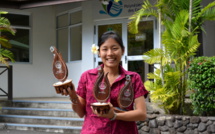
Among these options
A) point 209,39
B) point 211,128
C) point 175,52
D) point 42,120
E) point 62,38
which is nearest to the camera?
point 211,128

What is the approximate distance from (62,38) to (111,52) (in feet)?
35.1

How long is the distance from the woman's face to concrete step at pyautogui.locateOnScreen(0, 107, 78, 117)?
260 inches

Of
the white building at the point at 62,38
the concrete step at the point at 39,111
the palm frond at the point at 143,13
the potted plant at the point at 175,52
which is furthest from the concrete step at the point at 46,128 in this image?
the white building at the point at 62,38

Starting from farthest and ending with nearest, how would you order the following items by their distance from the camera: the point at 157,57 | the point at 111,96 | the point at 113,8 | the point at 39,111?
the point at 113,8
the point at 39,111
the point at 157,57
the point at 111,96

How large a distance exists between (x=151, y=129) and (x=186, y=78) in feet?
4.11

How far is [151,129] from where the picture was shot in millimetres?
7055

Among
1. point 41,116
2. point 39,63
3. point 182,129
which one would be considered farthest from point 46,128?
point 39,63

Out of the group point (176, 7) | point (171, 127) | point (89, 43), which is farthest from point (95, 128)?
point (89, 43)

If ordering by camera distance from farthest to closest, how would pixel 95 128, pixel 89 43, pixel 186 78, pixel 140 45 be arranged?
pixel 89 43 < pixel 140 45 < pixel 186 78 < pixel 95 128

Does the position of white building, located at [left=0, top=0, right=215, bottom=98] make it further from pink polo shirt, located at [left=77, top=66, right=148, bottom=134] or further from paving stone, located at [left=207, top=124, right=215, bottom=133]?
pink polo shirt, located at [left=77, top=66, right=148, bottom=134]

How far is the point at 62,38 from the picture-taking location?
1276 cm

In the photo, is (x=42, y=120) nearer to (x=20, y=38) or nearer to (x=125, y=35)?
(x=125, y=35)

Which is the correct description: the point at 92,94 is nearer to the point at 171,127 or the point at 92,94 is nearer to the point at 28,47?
the point at 171,127

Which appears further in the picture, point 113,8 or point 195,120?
point 113,8
